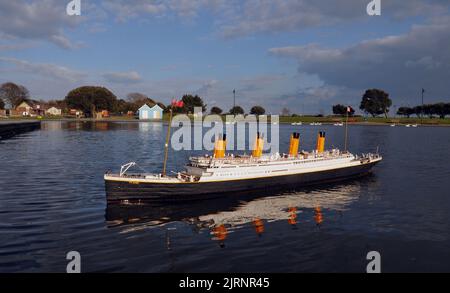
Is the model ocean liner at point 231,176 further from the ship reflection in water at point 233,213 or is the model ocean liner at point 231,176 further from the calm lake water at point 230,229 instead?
the calm lake water at point 230,229

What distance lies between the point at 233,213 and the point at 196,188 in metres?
5.17

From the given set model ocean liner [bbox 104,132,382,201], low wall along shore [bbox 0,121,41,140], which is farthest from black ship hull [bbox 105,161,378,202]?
low wall along shore [bbox 0,121,41,140]

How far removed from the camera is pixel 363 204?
1453 inches

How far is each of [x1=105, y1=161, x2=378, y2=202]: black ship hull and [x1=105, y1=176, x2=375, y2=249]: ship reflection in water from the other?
0.64 metres

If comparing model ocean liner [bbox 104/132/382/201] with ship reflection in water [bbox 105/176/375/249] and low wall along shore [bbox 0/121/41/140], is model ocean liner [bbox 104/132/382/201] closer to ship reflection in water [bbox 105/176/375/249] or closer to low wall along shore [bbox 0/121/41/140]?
ship reflection in water [bbox 105/176/375/249]

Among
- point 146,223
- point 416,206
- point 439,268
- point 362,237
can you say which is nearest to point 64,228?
point 146,223

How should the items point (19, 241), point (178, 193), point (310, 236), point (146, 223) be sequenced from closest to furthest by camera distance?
point (19, 241), point (310, 236), point (146, 223), point (178, 193)

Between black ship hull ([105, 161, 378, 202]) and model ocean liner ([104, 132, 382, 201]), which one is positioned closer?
black ship hull ([105, 161, 378, 202])

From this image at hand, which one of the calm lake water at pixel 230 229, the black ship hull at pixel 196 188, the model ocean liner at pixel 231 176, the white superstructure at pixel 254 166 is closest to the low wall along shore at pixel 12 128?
the calm lake water at pixel 230 229

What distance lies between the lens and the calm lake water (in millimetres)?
21656

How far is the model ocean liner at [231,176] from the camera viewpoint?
3422 cm

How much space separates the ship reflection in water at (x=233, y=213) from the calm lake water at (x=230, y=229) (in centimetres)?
8
